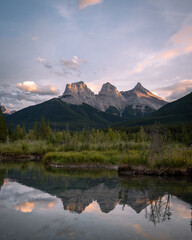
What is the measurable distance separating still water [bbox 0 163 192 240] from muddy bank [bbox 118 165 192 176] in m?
2.11

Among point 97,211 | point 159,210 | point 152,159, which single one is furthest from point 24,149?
point 159,210

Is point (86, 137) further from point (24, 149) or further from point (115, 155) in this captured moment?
point (115, 155)

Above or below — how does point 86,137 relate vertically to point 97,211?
above

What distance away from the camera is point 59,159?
3102 cm

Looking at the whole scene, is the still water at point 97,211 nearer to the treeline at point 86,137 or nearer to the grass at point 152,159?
the grass at point 152,159

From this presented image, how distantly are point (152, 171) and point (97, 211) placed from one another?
10.5 meters

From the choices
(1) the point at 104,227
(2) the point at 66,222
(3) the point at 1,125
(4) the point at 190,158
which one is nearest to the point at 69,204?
(2) the point at 66,222

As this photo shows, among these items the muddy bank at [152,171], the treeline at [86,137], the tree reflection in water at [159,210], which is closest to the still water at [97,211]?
the tree reflection in water at [159,210]

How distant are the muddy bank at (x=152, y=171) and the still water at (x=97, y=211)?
211cm

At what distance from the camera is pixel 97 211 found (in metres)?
10.7

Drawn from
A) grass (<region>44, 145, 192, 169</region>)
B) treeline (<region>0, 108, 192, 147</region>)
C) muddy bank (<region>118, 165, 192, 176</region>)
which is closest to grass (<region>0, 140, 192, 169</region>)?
grass (<region>44, 145, 192, 169</region>)

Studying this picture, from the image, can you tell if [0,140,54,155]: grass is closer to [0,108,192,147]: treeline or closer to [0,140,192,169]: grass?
[0,140,192,169]: grass

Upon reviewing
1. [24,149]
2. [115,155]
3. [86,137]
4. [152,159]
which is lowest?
[115,155]

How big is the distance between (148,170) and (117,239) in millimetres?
13247
